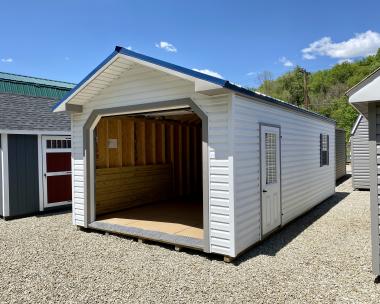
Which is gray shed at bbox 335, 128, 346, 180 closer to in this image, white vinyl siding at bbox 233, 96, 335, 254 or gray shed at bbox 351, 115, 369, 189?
gray shed at bbox 351, 115, 369, 189

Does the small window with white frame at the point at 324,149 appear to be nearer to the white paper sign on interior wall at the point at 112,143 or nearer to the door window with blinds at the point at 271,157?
the door window with blinds at the point at 271,157

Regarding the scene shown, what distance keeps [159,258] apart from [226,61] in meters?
42.0

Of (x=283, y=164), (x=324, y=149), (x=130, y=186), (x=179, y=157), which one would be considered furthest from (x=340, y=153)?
(x=130, y=186)

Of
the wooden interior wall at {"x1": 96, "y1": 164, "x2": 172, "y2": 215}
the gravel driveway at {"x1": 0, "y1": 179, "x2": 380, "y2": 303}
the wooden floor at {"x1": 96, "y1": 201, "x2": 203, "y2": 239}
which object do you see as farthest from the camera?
the wooden interior wall at {"x1": 96, "y1": 164, "x2": 172, "y2": 215}

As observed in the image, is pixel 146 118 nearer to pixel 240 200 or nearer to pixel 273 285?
pixel 240 200

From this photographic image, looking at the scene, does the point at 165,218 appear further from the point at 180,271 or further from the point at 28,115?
the point at 28,115

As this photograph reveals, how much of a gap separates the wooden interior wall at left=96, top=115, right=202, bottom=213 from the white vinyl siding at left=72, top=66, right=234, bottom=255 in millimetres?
1125

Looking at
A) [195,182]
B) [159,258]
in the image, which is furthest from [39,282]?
[195,182]

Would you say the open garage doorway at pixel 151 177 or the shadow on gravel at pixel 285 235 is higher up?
the open garage doorway at pixel 151 177

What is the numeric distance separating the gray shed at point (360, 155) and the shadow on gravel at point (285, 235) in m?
3.65

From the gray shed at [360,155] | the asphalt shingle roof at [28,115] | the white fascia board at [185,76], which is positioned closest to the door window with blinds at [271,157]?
the white fascia board at [185,76]

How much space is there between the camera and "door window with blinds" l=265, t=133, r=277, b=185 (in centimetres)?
593

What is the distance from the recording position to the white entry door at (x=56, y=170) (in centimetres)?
887

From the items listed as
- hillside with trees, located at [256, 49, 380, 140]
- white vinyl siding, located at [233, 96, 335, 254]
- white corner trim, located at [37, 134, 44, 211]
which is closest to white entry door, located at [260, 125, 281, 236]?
white vinyl siding, located at [233, 96, 335, 254]
